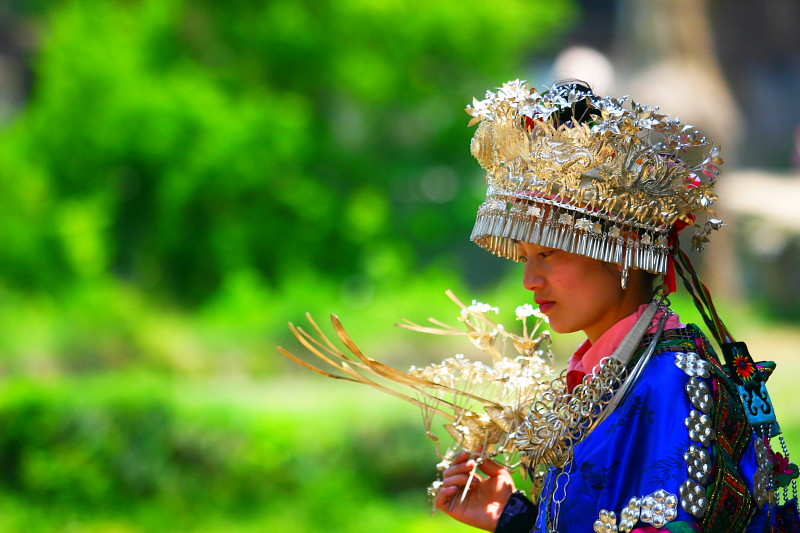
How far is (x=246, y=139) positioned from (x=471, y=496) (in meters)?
6.58

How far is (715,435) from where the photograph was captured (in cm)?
135

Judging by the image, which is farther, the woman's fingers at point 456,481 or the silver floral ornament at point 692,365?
the woman's fingers at point 456,481

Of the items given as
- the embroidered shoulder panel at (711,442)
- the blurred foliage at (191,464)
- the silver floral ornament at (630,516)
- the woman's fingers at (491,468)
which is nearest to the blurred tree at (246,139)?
the blurred foliage at (191,464)

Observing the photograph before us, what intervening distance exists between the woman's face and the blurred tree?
646 centimetres

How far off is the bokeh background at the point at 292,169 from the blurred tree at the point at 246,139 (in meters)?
0.02

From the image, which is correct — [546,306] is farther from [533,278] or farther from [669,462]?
[669,462]

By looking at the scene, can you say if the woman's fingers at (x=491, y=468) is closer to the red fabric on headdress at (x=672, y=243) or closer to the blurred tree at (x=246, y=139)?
the red fabric on headdress at (x=672, y=243)

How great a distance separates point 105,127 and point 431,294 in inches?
116

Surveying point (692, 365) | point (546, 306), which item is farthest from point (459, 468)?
point (692, 365)

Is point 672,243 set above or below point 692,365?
above

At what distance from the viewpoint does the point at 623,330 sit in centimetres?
150

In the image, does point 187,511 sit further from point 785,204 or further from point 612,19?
point 612,19

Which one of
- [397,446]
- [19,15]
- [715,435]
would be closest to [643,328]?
[715,435]

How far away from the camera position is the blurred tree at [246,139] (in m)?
7.86
